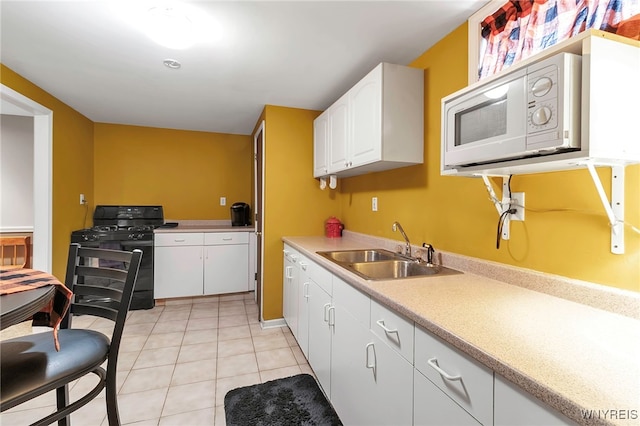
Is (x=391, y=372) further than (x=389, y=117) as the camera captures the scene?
No

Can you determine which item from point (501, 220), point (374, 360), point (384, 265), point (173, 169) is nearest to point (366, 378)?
point (374, 360)

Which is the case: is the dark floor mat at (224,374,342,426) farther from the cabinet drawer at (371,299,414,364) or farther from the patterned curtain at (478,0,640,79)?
the patterned curtain at (478,0,640,79)

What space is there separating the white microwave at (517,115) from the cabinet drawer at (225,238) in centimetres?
295

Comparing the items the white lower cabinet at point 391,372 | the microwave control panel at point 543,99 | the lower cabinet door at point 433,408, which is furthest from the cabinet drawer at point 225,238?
the microwave control panel at point 543,99

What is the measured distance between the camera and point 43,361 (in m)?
1.05

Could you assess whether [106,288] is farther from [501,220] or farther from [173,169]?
[173,169]

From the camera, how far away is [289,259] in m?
2.73

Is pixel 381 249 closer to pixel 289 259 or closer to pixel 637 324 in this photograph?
pixel 289 259

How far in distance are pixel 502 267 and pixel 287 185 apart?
2088 mm

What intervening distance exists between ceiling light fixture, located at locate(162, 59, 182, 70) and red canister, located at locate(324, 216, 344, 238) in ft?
6.05

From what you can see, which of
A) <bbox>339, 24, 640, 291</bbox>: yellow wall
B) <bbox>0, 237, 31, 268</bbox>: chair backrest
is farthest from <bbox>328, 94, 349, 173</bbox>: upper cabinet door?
<bbox>0, 237, 31, 268</bbox>: chair backrest

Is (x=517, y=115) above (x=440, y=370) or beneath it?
above

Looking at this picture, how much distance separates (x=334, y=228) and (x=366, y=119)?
4.28 feet

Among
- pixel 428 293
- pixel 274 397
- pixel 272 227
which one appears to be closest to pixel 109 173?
pixel 272 227
